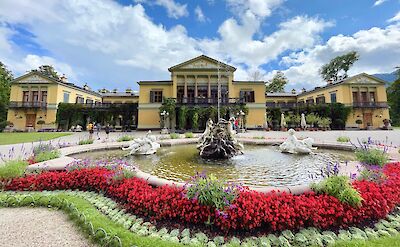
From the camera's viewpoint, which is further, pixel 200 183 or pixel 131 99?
pixel 131 99

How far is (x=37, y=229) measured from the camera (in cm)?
297

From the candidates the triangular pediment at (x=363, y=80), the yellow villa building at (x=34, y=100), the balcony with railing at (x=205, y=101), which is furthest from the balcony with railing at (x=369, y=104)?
the yellow villa building at (x=34, y=100)

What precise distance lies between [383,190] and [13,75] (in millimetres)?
62160

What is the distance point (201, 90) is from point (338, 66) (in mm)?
38960

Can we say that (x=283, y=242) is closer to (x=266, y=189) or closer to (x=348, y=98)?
(x=266, y=189)

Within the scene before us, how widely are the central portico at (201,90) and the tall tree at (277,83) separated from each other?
2644 centimetres

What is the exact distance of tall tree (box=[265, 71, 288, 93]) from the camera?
56.0 m

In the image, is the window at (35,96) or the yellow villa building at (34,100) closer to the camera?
the yellow villa building at (34,100)

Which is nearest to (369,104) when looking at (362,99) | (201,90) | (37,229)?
(362,99)

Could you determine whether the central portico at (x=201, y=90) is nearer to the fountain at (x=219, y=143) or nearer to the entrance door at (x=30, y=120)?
the entrance door at (x=30, y=120)

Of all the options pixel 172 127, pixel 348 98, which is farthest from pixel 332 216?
pixel 348 98

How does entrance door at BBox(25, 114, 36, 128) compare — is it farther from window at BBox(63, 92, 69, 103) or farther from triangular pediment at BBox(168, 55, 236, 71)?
triangular pediment at BBox(168, 55, 236, 71)

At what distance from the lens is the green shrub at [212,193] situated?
294 centimetres

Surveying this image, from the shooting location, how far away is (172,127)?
31125 mm
